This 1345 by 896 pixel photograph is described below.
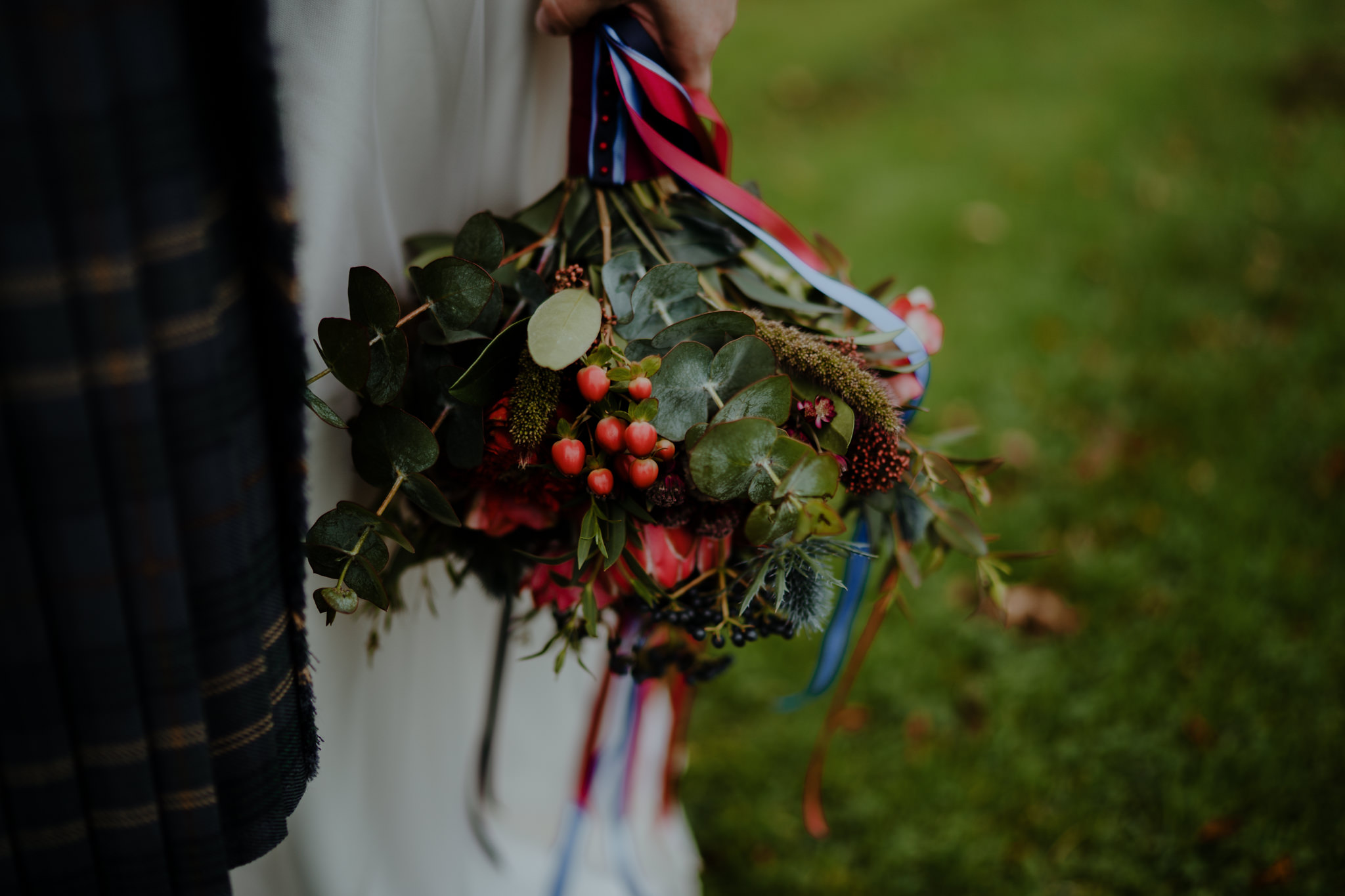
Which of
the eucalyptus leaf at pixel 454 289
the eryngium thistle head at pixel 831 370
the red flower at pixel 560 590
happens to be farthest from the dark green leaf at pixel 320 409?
the eryngium thistle head at pixel 831 370

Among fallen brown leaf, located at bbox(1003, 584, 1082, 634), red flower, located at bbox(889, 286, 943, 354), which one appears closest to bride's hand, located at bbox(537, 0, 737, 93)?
red flower, located at bbox(889, 286, 943, 354)

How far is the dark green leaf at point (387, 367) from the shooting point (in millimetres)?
640

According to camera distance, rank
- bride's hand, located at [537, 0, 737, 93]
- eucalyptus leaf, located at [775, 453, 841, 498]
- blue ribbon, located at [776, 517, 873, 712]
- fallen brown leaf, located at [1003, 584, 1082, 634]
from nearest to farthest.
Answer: eucalyptus leaf, located at [775, 453, 841, 498]
bride's hand, located at [537, 0, 737, 93]
blue ribbon, located at [776, 517, 873, 712]
fallen brown leaf, located at [1003, 584, 1082, 634]

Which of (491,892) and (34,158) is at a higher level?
(34,158)

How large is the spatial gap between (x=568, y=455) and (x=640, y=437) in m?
0.06

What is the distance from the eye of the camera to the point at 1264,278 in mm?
2445

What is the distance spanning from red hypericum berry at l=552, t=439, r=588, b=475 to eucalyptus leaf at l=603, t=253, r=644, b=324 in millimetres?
111

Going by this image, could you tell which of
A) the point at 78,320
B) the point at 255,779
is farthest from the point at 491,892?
the point at 78,320

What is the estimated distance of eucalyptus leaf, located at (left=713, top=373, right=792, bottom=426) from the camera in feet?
2.01

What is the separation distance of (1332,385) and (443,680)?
2272 millimetres

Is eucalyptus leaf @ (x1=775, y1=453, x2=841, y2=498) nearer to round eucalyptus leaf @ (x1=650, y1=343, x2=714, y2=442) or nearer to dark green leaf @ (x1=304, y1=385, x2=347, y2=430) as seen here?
round eucalyptus leaf @ (x1=650, y1=343, x2=714, y2=442)

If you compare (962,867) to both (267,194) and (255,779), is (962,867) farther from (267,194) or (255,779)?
(267,194)

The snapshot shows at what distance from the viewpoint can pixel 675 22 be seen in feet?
2.37

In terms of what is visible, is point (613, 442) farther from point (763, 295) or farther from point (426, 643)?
point (426, 643)
